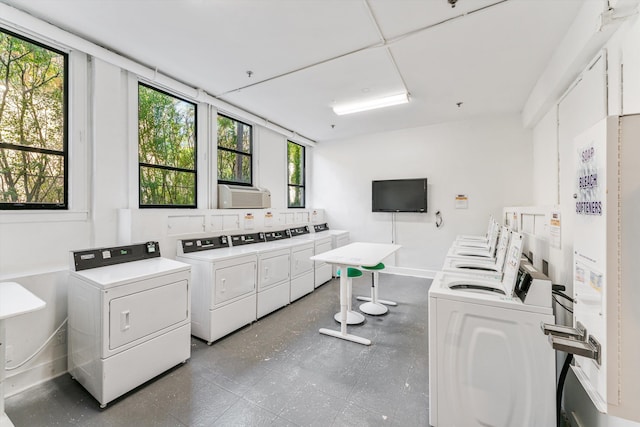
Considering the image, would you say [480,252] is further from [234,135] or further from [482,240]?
[234,135]

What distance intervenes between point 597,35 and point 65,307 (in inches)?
181

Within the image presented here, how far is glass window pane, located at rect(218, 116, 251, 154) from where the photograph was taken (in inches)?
157

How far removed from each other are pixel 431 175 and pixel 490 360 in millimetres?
3984

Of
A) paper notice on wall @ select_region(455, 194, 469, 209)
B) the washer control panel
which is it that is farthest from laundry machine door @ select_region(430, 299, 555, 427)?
paper notice on wall @ select_region(455, 194, 469, 209)

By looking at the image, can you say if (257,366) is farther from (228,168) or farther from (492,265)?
(228,168)

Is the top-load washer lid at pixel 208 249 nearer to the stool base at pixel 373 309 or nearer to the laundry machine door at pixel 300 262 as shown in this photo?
the laundry machine door at pixel 300 262

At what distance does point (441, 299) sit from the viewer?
1.61 meters

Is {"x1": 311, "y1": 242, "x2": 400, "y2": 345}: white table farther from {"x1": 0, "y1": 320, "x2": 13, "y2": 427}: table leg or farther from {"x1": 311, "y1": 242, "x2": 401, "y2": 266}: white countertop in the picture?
{"x1": 0, "y1": 320, "x2": 13, "y2": 427}: table leg

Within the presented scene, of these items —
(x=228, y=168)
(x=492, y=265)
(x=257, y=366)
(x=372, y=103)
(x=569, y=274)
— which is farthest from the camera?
(x=228, y=168)

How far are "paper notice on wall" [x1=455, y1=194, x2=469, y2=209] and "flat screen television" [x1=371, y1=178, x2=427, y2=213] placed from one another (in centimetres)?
57

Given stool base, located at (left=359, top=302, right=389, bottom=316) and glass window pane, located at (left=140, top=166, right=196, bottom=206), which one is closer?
glass window pane, located at (left=140, top=166, right=196, bottom=206)

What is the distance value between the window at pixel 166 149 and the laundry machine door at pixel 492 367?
325cm

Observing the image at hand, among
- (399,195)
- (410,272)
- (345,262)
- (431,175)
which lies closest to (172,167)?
(345,262)

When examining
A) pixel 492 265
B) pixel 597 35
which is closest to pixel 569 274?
pixel 492 265
